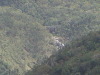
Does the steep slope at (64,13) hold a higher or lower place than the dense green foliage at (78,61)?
lower

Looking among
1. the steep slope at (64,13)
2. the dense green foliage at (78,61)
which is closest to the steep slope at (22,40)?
the steep slope at (64,13)

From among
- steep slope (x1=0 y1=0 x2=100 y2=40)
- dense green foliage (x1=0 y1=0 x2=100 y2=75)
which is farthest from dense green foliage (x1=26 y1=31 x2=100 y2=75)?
steep slope (x1=0 y1=0 x2=100 y2=40)

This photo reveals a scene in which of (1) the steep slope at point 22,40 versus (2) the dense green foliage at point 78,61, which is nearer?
(2) the dense green foliage at point 78,61

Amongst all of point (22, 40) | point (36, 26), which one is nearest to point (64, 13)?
point (36, 26)

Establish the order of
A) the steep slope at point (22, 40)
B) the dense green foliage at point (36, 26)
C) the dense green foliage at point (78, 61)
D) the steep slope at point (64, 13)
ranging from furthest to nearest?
the steep slope at point (64, 13) → the dense green foliage at point (36, 26) → the steep slope at point (22, 40) → the dense green foliage at point (78, 61)

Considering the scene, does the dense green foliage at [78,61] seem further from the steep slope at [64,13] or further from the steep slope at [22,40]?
the steep slope at [64,13]

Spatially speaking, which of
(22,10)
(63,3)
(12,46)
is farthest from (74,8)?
(12,46)

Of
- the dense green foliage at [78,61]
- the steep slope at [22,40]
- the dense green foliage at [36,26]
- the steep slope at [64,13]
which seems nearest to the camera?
the dense green foliage at [78,61]
